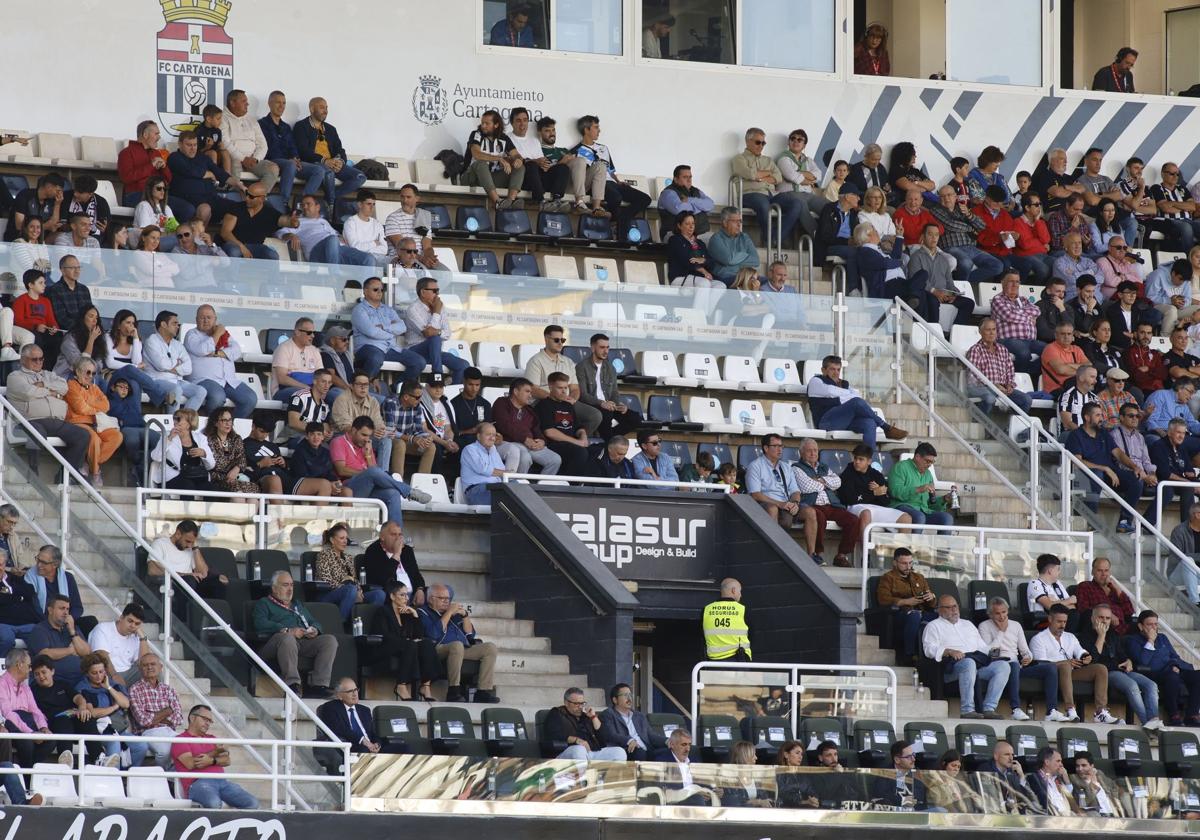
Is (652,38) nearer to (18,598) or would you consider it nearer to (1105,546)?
(1105,546)

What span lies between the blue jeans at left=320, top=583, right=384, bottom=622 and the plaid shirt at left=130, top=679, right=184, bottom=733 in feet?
6.70

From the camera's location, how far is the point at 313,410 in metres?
18.8

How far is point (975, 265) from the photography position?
24.1 metres

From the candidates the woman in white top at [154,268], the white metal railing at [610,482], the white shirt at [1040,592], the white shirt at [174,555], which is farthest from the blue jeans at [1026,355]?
the white shirt at [174,555]

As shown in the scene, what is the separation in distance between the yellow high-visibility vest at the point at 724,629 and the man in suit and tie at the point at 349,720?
307cm

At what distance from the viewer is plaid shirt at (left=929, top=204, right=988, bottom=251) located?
24422 mm

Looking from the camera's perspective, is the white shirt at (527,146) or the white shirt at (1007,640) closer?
the white shirt at (1007,640)

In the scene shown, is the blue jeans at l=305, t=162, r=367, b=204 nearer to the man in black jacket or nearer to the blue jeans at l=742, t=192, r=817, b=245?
the blue jeans at l=742, t=192, r=817, b=245

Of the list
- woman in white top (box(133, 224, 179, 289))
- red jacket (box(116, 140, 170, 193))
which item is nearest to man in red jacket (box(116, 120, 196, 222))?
red jacket (box(116, 140, 170, 193))

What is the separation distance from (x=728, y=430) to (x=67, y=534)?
21.9 ft

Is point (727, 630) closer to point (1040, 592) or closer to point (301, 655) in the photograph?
point (1040, 592)

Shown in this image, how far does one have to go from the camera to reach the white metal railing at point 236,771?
43.9ft

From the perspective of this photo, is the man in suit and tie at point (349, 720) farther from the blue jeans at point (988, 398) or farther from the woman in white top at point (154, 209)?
the blue jeans at point (988, 398)

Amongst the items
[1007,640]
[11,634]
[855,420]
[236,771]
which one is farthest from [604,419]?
[236,771]
